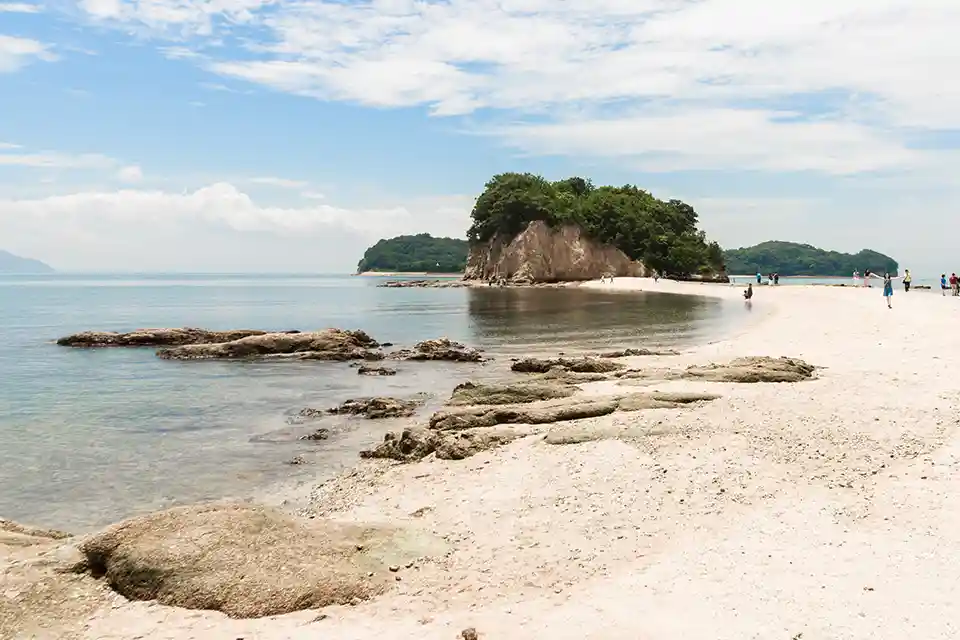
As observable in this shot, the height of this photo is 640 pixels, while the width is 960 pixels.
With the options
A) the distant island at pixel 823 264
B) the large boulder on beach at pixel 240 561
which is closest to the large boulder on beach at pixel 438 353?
the large boulder on beach at pixel 240 561

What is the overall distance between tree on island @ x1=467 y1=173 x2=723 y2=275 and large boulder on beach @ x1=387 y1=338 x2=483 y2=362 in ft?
267

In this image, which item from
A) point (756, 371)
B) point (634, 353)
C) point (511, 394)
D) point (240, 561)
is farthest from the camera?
point (634, 353)

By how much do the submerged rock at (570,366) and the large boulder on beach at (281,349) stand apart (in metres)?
8.55

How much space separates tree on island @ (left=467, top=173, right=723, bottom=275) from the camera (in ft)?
355

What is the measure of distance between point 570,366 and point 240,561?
1639 centimetres

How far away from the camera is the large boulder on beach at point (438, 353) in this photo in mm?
28750

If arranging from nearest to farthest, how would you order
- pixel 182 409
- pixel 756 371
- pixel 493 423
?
pixel 493 423 < pixel 756 371 < pixel 182 409

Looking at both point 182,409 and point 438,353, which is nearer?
point 182,409

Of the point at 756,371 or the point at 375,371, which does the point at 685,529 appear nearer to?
the point at 756,371

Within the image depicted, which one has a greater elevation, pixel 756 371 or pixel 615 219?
pixel 615 219

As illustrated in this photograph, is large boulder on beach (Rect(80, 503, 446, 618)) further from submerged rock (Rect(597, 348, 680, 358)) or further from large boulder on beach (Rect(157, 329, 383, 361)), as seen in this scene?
large boulder on beach (Rect(157, 329, 383, 361))

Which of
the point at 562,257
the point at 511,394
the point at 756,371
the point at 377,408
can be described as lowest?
the point at 377,408

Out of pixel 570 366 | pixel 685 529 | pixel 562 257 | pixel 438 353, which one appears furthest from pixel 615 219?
pixel 685 529

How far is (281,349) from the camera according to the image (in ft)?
105
